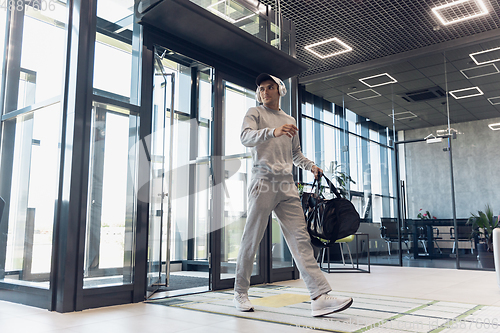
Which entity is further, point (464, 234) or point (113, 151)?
point (464, 234)

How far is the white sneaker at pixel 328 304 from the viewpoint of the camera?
7.85 ft

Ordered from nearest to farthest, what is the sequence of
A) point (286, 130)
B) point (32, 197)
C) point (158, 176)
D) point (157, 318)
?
1. point (286, 130)
2. point (157, 318)
3. point (32, 197)
4. point (158, 176)

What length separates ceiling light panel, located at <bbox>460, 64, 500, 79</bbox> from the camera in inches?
233

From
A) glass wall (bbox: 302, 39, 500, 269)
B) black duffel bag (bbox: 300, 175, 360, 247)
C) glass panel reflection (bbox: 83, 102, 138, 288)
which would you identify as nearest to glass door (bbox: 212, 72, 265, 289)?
glass panel reflection (bbox: 83, 102, 138, 288)

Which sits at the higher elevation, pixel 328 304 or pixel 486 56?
pixel 486 56

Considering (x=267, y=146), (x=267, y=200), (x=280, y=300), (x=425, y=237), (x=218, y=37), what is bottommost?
(x=280, y=300)

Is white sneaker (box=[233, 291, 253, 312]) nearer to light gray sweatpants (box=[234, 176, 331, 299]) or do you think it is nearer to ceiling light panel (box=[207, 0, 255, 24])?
light gray sweatpants (box=[234, 176, 331, 299])

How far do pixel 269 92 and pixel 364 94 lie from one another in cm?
480

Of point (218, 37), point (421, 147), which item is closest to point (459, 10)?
point (421, 147)

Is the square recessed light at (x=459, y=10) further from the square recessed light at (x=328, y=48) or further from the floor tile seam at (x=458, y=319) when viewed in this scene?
the floor tile seam at (x=458, y=319)

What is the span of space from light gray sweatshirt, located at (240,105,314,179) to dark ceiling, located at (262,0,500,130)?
273 cm

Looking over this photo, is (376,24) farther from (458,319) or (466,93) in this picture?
(458,319)

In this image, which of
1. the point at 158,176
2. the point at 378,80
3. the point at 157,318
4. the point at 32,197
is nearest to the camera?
the point at 157,318

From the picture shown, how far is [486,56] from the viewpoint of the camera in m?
5.95
